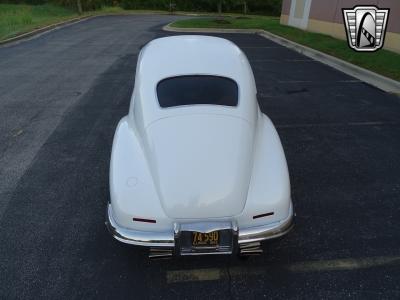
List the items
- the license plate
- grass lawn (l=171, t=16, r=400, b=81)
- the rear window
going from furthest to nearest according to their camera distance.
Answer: grass lawn (l=171, t=16, r=400, b=81)
the rear window
the license plate

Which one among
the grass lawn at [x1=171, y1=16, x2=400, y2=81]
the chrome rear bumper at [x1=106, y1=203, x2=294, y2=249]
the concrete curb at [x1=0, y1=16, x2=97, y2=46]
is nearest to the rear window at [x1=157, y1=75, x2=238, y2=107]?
the chrome rear bumper at [x1=106, y1=203, x2=294, y2=249]

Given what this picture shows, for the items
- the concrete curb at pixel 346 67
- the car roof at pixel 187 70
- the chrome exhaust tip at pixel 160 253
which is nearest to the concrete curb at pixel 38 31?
the concrete curb at pixel 346 67

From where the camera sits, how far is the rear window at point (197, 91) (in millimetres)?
3752

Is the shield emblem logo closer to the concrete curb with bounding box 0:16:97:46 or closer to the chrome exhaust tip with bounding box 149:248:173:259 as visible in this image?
the chrome exhaust tip with bounding box 149:248:173:259

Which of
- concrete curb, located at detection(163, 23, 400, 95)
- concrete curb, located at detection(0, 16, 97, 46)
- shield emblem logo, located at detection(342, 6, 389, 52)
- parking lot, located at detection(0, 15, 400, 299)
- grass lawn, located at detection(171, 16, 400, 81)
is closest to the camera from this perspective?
parking lot, located at detection(0, 15, 400, 299)

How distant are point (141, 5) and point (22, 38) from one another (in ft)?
95.3

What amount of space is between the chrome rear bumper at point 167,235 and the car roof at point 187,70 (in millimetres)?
Result: 1215

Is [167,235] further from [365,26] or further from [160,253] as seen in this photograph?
[365,26]

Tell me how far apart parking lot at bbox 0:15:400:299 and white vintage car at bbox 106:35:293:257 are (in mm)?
446

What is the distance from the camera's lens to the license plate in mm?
2787

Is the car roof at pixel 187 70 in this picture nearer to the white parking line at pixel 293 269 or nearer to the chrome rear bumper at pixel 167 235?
the chrome rear bumper at pixel 167 235

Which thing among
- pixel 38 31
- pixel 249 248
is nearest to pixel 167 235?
pixel 249 248

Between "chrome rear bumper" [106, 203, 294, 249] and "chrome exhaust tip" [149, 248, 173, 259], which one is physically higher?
"chrome rear bumper" [106, 203, 294, 249]

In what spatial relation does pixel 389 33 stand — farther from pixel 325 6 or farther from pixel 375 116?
pixel 375 116
